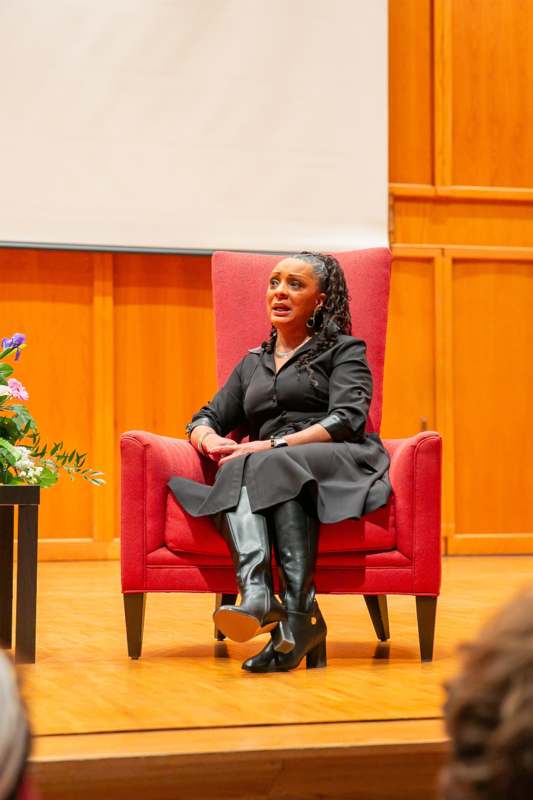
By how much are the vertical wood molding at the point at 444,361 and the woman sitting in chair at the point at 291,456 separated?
2.58 m

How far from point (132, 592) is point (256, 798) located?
3.23 feet

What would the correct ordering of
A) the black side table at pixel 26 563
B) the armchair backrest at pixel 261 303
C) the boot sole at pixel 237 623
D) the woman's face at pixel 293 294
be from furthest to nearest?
1. the armchair backrest at pixel 261 303
2. the woman's face at pixel 293 294
3. the black side table at pixel 26 563
4. the boot sole at pixel 237 623

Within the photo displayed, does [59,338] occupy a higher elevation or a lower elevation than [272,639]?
higher

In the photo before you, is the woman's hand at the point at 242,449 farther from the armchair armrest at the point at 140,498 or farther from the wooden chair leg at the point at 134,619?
the wooden chair leg at the point at 134,619

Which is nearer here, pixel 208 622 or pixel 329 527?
pixel 329 527

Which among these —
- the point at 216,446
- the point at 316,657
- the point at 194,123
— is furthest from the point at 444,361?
the point at 316,657

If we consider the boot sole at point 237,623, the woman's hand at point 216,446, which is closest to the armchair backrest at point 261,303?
the woman's hand at point 216,446

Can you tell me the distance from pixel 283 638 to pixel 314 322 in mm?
882

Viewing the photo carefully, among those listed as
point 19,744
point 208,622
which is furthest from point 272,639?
point 19,744

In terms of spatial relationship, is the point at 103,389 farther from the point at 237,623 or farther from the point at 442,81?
the point at 237,623

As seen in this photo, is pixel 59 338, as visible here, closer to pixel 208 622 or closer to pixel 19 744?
pixel 208 622

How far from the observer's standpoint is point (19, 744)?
54 centimetres

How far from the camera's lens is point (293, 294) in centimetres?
281

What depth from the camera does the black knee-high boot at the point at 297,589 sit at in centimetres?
236
